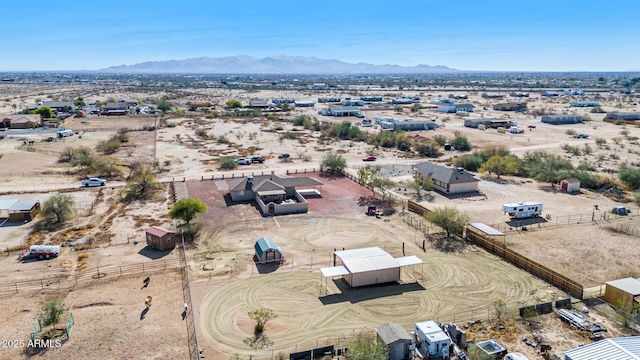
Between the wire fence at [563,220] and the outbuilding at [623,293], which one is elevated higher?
the outbuilding at [623,293]

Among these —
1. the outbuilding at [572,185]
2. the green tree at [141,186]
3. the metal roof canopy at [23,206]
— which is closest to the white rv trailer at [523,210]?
the outbuilding at [572,185]

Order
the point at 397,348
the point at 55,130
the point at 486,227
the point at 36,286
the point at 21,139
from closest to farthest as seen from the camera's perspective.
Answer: the point at 397,348 < the point at 36,286 < the point at 486,227 < the point at 21,139 < the point at 55,130

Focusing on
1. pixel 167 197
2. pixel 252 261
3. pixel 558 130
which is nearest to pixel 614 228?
pixel 252 261

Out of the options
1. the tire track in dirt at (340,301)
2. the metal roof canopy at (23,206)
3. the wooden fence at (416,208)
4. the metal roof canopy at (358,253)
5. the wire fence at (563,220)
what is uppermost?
the metal roof canopy at (23,206)

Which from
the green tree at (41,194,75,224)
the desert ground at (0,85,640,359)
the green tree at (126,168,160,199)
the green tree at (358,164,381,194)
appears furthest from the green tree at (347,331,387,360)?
the green tree at (126,168,160,199)

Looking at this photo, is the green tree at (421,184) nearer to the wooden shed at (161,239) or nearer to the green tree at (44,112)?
the wooden shed at (161,239)

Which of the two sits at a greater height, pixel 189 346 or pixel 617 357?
pixel 617 357

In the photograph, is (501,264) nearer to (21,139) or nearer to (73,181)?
(73,181)

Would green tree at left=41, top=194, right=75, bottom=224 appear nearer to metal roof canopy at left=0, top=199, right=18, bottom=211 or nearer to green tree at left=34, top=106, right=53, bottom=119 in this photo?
metal roof canopy at left=0, top=199, right=18, bottom=211
